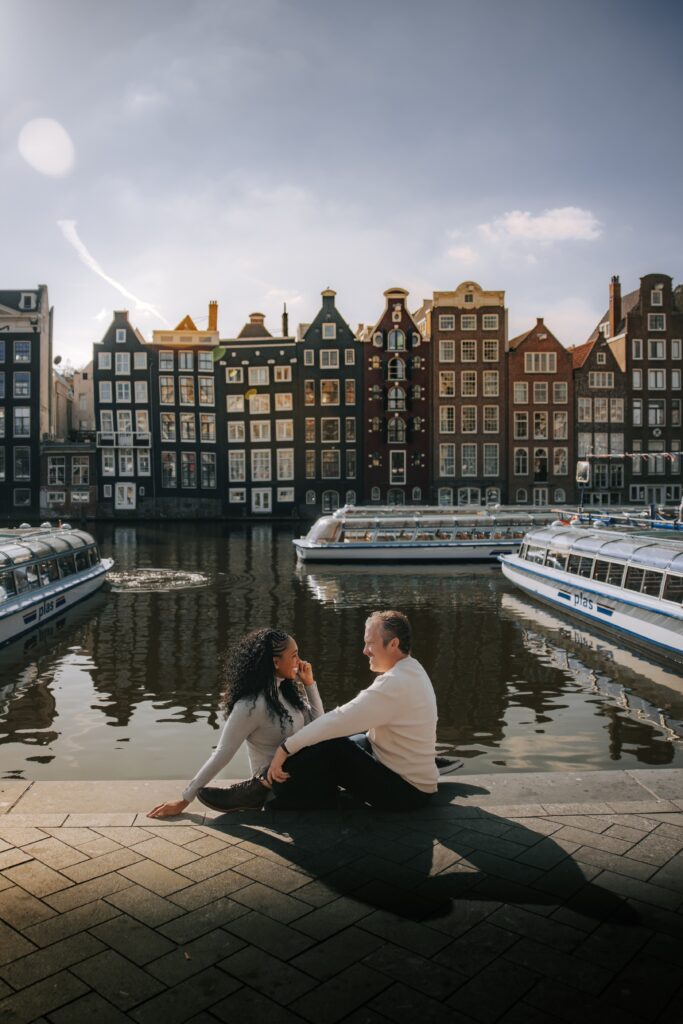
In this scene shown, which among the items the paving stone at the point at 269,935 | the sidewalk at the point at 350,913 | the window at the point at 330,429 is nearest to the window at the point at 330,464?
the window at the point at 330,429

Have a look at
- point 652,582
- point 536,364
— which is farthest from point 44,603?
point 536,364

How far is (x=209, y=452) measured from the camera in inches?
2869

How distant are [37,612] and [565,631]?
12910mm

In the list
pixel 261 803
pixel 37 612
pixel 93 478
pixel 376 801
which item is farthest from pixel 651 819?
pixel 93 478

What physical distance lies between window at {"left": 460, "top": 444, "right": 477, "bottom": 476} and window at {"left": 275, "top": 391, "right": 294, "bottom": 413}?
15.4 meters

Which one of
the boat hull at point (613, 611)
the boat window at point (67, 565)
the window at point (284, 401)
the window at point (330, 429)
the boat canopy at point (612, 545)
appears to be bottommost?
the boat hull at point (613, 611)

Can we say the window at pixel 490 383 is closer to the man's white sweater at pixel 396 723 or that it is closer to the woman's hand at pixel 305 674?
the woman's hand at pixel 305 674

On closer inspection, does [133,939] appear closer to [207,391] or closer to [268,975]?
[268,975]

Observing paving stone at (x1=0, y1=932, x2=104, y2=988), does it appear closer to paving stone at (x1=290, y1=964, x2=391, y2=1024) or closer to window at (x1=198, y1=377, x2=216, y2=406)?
paving stone at (x1=290, y1=964, x2=391, y2=1024)

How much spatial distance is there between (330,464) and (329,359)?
906cm

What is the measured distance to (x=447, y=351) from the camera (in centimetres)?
7081

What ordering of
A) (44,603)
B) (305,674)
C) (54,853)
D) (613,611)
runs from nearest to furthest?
1. (54,853)
2. (305,674)
3. (613,611)
4. (44,603)


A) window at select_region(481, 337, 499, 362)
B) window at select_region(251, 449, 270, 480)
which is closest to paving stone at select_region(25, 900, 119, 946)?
window at select_region(251, 449, 270, 480)

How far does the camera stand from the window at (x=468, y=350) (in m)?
70.8
